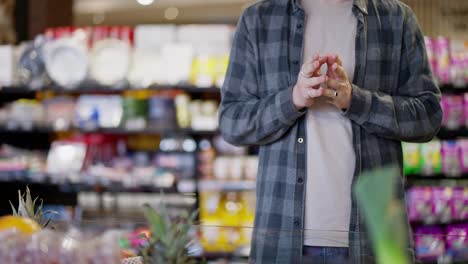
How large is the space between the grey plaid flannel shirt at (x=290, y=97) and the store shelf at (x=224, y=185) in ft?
9.67

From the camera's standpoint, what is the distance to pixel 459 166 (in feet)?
16.6

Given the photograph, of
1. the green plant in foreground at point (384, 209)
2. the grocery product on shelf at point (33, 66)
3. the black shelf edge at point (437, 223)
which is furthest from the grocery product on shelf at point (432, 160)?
the green plant in foreground at point (384, 209)

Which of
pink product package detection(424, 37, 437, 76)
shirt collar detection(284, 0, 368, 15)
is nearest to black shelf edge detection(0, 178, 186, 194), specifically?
pink product package detection(424, 37, 437, 76)

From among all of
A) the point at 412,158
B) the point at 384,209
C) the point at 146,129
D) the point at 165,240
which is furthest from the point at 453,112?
the point at 384,209

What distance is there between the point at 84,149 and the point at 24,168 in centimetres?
48

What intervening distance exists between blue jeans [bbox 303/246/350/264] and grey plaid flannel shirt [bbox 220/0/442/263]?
1.21 ft

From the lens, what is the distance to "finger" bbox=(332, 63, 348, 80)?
198 centimetres

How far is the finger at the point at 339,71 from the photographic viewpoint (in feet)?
6.50

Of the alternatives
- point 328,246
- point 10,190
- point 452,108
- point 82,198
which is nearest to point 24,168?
point 10,190

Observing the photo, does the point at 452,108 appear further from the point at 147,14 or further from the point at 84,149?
the point at 147,14

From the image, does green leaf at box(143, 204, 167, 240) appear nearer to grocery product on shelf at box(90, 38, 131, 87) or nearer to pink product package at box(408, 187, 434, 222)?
pink product package at box(408, 187, 434, 222)

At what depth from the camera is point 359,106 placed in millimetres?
2062

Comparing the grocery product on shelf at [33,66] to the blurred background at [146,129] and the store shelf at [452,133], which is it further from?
the store shelf at [452,133]

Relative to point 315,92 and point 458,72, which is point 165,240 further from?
point 458,72
